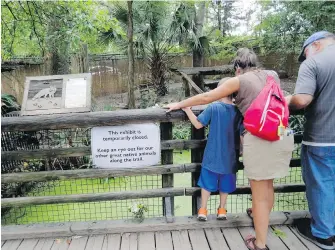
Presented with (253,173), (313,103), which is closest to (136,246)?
(253,173)

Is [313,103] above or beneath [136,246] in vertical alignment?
above

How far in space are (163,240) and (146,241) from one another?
12 cm

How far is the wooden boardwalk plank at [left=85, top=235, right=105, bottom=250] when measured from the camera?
2.33 meters

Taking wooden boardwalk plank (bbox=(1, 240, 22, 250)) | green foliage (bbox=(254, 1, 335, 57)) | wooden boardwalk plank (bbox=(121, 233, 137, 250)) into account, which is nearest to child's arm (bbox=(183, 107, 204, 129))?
wooden boardwalk plank (bbox=(121, 233, 137, 250))

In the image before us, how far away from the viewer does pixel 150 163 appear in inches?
98.5

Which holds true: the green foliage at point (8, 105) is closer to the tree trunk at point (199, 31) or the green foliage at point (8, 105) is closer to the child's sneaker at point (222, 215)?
the child's sneaker at point (222, 215)

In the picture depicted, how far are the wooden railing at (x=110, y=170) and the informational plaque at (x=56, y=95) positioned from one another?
0.06 metres

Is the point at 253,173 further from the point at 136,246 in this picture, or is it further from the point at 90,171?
the point at 90,171

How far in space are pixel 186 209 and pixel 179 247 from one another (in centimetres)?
219

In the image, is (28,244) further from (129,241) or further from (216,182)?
(216,182)

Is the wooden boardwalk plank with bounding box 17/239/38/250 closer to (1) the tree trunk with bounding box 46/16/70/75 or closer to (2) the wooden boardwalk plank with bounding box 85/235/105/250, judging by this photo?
(2) the wooden boardwalk plank with bounding box 85/235/105/250

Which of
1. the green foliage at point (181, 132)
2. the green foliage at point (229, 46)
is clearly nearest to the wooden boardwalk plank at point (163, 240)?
the green foliage at point (181, 132)

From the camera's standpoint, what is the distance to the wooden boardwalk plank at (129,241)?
2.31 m

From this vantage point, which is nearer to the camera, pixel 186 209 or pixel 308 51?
pixel 308 51
